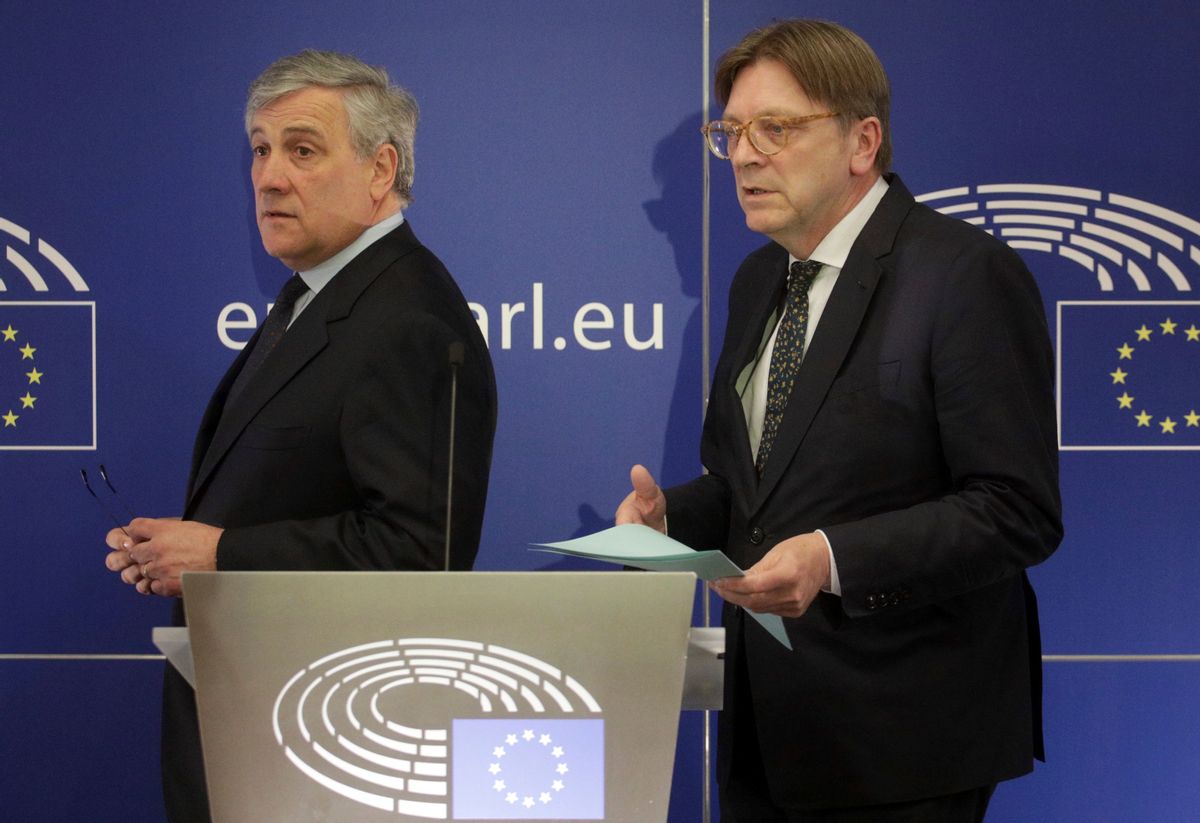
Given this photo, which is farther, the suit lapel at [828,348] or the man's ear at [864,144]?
the man's ear at [864,144]

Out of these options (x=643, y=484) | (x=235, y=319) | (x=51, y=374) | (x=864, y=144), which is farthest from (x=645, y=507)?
(x=51, y=374)

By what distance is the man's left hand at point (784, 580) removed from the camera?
1.70m

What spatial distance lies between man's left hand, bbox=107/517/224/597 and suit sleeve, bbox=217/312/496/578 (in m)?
0.04

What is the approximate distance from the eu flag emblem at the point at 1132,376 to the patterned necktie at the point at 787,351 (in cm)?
103

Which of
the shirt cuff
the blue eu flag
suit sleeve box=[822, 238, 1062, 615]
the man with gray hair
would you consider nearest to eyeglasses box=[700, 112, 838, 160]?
suit sleeve box=[822, 238, 1062, 615]

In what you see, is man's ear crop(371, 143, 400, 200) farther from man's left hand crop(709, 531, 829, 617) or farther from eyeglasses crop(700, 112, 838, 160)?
man's left hand crop(709, 531, 829, 617)

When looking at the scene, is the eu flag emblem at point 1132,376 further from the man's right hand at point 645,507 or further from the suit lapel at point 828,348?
the man's right hand at point 645,507

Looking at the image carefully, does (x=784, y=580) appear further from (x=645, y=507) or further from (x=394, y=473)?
(x=394, y=473)

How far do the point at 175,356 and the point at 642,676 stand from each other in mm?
2000

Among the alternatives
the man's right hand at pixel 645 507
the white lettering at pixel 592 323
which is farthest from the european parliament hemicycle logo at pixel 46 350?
the man's right hand at pixel 645 507

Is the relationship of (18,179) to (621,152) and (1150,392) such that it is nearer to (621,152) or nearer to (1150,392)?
(621,152)

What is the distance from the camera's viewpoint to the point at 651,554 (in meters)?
1.42

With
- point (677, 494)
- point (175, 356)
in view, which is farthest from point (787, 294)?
point (175, 356)

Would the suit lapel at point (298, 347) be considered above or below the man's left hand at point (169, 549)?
above
